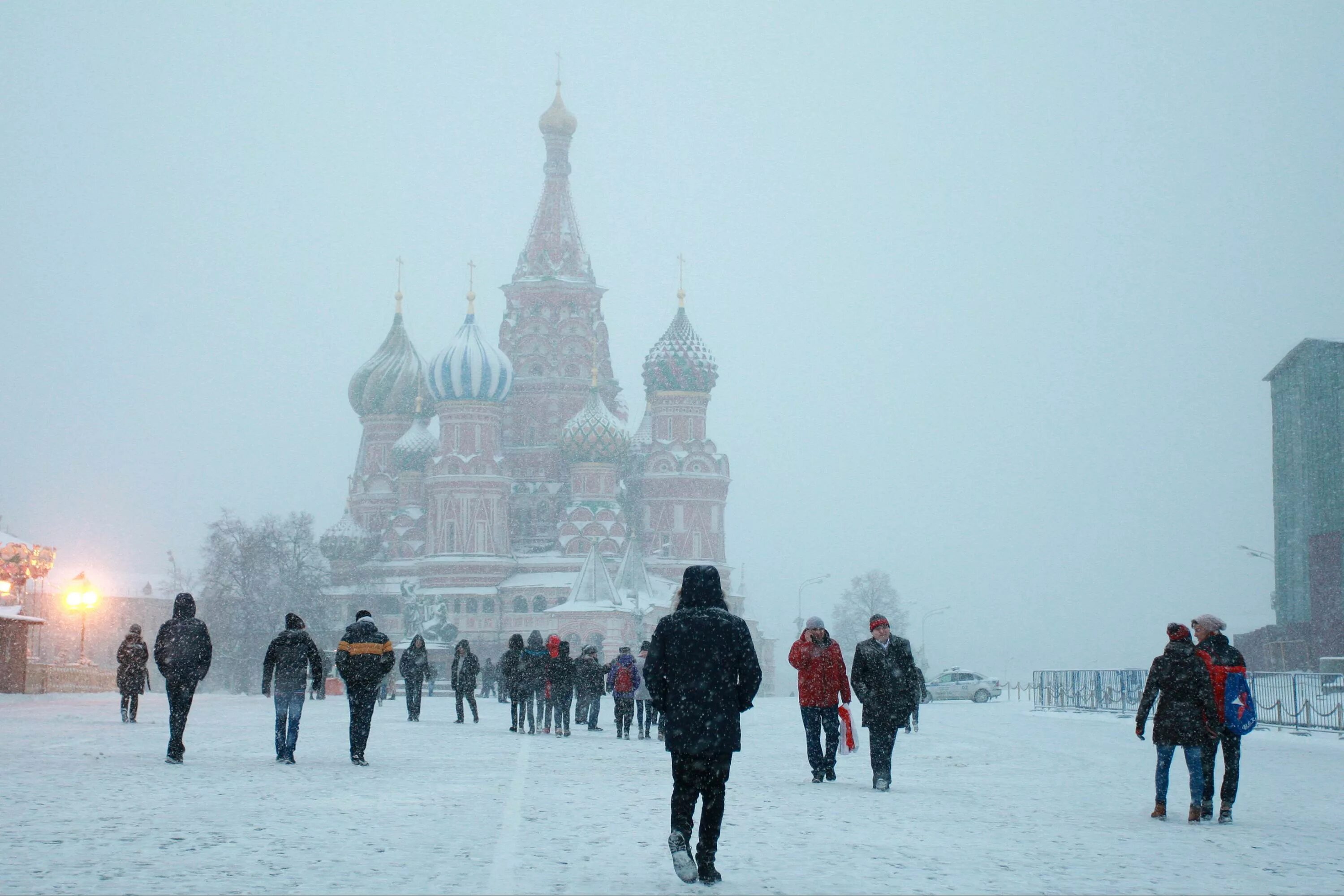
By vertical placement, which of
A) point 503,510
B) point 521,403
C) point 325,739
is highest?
point 521,403

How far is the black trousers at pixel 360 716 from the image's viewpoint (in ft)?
48.0

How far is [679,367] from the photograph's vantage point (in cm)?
8300

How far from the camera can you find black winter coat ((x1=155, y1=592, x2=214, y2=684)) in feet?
47.8

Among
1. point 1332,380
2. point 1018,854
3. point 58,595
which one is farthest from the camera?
point 58,595

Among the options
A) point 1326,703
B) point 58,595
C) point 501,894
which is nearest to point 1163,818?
point 501,894

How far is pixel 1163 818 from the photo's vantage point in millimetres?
10766

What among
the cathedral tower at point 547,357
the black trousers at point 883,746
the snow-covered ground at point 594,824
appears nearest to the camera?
the snow-covered ground at point 594,824

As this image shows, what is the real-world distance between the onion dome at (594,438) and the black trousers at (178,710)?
64.5 m

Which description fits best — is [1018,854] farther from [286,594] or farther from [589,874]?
[286,594]

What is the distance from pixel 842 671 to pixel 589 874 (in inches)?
244

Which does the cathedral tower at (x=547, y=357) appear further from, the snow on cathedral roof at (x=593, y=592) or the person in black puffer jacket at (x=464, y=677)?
the person in black puffer jacket at (x=464, y=677)

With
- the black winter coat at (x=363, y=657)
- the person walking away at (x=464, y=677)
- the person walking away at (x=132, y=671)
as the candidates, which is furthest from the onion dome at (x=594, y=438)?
the black winter coat at (x=363, y=657)

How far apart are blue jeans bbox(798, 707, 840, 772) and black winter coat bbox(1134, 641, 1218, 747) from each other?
321 cm

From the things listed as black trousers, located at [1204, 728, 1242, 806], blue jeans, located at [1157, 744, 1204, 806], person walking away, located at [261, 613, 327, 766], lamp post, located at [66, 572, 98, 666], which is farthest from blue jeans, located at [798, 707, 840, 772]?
lamp post, located at [66, 572, 98, 666]
